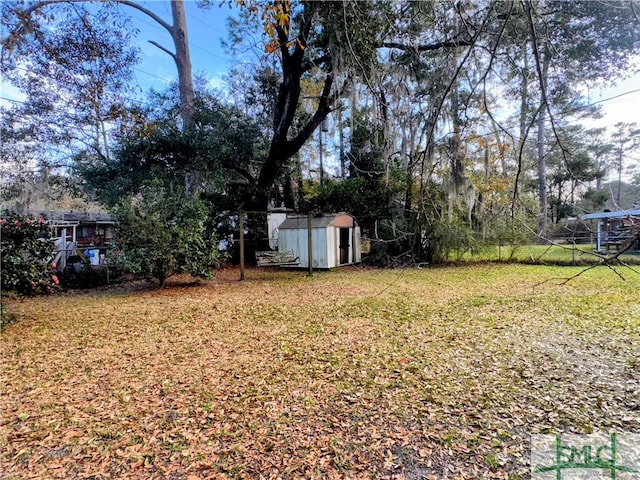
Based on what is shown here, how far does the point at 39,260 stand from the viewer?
16.5 feet

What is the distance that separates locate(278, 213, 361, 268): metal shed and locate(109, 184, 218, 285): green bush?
264 centimetres

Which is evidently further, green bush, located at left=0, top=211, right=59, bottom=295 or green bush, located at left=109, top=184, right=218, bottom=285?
green bush, located at left=109, top=184, right=218, bottom=285

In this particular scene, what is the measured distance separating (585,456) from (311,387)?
1621 mm

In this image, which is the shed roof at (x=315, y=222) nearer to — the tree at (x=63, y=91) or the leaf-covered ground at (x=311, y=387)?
the leaf-covered ground at (x=311, y=387)

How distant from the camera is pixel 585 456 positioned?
168 centimetres

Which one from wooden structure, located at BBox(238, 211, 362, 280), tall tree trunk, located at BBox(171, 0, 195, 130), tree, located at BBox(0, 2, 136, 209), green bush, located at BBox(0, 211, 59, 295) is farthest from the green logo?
tall tree trunk, located at BBox(171, 0, 195, 130)

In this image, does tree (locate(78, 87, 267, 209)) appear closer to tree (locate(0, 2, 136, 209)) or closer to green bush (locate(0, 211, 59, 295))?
tree (locate(0, 2, 136, 209))

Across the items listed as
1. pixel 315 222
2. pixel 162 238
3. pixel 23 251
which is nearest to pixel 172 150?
pixel 162 238

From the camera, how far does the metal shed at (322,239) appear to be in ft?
28.3

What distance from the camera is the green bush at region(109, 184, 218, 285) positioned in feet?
19.7

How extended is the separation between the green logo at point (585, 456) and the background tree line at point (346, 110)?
1148 mm

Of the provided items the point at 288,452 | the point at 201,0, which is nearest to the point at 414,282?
the point at 288,452

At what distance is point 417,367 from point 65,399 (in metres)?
2.66

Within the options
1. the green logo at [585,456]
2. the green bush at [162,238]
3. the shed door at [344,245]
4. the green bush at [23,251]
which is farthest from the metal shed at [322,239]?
the green logo at [585,456]
